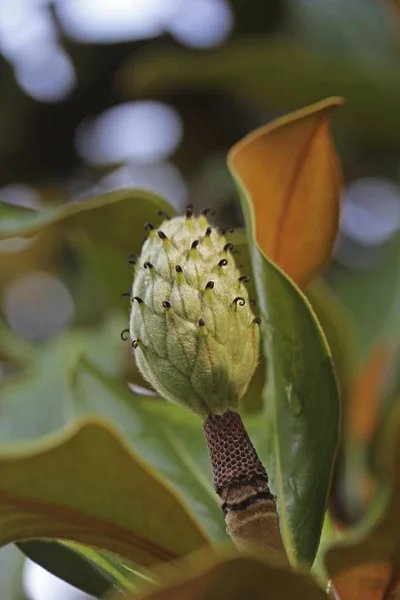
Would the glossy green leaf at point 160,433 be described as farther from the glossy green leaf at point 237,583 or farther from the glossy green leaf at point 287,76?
the glossy green leaf at point 287,76

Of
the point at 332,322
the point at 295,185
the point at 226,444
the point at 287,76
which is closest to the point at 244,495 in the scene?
the point at 226,444

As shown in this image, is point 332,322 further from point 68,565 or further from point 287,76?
point 287,76

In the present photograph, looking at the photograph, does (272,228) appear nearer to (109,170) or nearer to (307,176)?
(307,176)

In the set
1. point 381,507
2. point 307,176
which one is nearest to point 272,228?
point 307,176

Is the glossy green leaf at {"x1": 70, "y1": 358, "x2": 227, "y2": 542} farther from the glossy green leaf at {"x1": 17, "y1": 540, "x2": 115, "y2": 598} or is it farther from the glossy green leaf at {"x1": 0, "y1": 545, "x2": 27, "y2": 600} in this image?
the glossy green leaf at {"x1": 0, "y1": 545, "x2": 27, "y2": 600}

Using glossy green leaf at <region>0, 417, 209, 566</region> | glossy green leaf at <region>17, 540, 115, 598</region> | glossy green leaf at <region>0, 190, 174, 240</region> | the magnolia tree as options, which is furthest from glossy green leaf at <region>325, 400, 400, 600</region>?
glossy green leaf at <region>0, 190, 174, 240</region>
